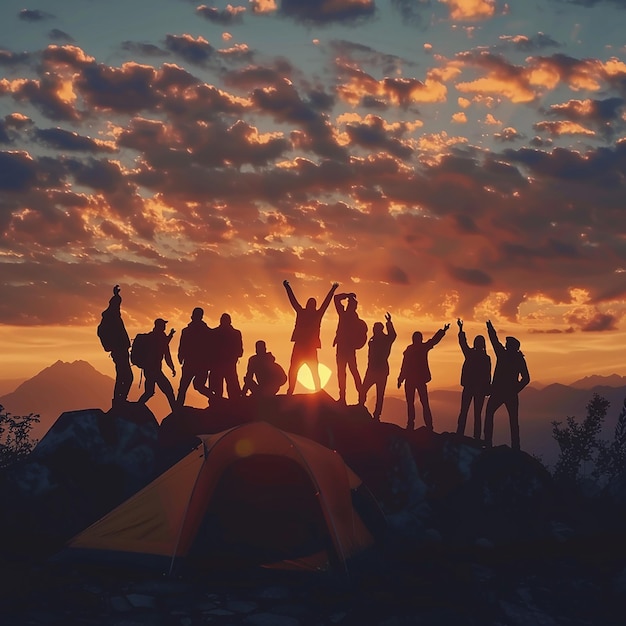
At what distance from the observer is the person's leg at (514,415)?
63.3 feet

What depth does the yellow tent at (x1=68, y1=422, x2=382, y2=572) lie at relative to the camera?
44.3 feet

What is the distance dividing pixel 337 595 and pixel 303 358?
8510 mm

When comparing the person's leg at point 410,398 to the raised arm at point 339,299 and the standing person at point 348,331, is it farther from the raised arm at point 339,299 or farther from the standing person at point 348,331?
the raised arm at point 339,299

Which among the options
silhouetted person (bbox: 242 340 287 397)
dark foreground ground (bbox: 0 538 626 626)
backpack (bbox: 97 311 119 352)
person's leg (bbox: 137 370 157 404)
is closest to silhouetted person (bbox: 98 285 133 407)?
backpack (bbox: 97 311 119 352)

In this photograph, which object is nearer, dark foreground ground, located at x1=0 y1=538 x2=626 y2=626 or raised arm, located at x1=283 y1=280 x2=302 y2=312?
dark foreground ground, located at x1=0 y1=538 x2=626 y2=626

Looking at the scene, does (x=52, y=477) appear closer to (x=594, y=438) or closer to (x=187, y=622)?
(x=187, y=622)

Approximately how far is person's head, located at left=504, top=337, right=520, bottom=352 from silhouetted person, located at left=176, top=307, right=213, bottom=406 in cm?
762

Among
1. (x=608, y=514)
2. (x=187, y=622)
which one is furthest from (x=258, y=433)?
(x=608, y=514)

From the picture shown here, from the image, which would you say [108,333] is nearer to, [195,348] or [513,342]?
[195,348]

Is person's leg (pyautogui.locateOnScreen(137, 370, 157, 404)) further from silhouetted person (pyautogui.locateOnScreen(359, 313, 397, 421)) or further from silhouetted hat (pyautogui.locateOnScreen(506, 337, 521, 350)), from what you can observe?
silhouetted hat (pyautogui.locateOnScreen(506, 337, 521, 350))

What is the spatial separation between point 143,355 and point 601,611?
12753 mm

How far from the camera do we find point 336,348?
20516 mm

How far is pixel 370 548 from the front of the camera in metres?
14.7

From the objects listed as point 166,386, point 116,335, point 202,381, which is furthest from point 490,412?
point 116,335
